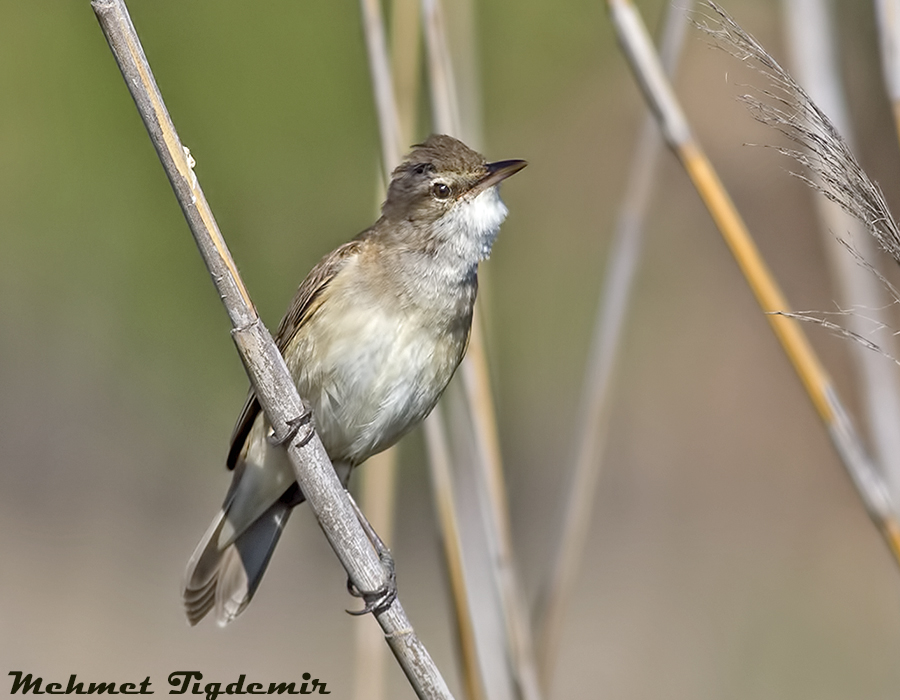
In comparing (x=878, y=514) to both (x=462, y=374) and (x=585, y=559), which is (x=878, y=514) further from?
(x=585, y=559)

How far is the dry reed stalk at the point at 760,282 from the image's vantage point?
6.27 ft

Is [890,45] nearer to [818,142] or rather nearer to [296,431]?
[818,142]

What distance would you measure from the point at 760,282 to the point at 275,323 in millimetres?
3266

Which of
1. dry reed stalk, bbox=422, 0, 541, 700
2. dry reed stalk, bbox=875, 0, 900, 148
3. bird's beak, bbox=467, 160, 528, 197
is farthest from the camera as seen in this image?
bird's beak, bbox=467, 160, 528, 197

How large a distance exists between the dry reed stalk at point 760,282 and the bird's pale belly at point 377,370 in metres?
0.75

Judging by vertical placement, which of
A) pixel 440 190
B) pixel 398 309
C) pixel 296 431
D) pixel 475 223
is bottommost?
pixel 296 431

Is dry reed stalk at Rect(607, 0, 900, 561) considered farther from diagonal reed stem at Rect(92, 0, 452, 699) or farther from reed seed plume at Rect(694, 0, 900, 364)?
diagonal reed stem at Rect(92, 0, 452, 699)

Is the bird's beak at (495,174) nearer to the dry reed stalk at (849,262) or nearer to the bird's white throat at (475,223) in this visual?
the bird's white throat at (475,223)

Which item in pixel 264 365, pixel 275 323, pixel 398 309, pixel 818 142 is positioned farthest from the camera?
pixel 275 323

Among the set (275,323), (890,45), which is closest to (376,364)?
(890,45)

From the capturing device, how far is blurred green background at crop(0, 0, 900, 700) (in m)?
4.75

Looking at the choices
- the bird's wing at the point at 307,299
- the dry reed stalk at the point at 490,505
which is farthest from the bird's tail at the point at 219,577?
the dry reed stalk at the point at 490,505

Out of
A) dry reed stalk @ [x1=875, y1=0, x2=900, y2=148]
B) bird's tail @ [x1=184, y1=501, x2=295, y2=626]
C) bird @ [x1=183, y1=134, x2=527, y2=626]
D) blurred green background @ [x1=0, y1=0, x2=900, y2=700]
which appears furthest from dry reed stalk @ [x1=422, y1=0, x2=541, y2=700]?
blurred green background @ [x1=0, y1=0, x2=900, y2=700]

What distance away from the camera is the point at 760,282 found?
1.93 m
